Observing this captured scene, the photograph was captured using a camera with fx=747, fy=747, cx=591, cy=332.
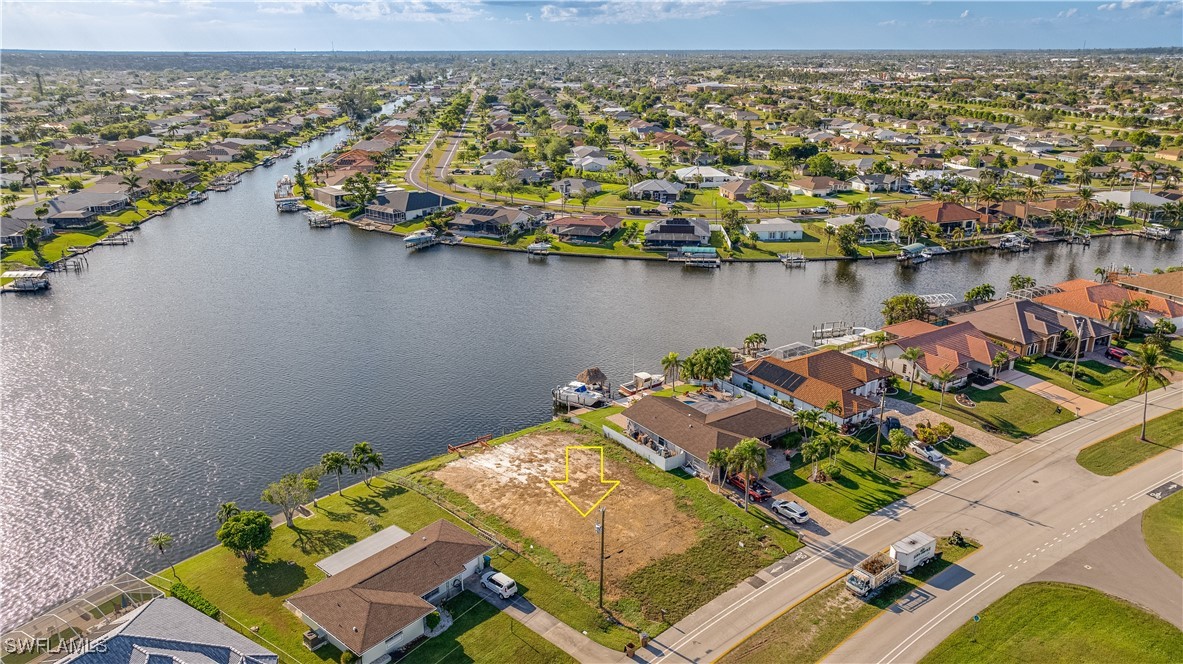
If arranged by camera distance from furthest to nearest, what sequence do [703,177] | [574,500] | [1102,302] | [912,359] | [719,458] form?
[703,177] → [1102,302] → [912,359] → [574,500] → [719,458]

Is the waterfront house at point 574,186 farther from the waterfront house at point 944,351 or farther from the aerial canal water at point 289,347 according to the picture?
the waterfront house at point 944,351

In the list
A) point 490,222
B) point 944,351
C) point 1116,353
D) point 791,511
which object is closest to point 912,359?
point 944,351

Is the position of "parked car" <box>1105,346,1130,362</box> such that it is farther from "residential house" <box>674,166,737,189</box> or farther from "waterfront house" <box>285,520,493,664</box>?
"residential house" <box>674,166,737,189</box>

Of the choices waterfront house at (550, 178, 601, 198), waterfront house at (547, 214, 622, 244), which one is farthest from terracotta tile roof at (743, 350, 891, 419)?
waterfront house at (550, 178, 601, 198)

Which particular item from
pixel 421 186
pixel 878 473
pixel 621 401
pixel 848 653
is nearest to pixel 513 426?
pixel 621 401

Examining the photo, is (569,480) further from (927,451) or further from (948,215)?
(948,215)

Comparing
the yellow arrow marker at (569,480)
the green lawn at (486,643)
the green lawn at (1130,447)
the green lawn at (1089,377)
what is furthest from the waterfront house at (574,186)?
the green lawn at (486,643)
